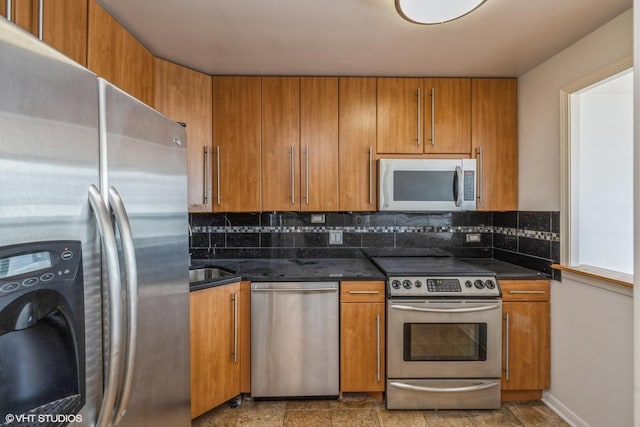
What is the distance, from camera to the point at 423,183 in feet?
7.97

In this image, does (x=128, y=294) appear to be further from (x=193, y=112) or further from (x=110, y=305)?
(x=193, y=112)

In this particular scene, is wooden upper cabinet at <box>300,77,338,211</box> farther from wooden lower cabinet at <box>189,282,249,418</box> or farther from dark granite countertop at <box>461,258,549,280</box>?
dark granite countertop at <box>461,258,549,280</box>

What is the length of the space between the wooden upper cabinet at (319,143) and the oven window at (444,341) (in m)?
1.05

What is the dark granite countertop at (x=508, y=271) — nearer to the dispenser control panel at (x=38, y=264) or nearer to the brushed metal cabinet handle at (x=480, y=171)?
the brushed metal cabinet handle at (x=480, y=171)

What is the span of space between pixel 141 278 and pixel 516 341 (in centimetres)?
231

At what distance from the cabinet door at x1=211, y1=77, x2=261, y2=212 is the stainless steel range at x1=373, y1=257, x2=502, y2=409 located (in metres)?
1.30

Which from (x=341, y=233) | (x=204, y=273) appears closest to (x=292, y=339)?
(x=204, y=273)

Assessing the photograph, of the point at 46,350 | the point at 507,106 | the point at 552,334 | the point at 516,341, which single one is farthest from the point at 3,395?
the point at 507,106

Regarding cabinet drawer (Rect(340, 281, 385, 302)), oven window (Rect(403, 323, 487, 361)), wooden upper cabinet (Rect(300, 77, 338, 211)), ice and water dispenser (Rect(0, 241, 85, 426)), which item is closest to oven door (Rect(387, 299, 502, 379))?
oven window (Rect(403, 323, 487, 361))

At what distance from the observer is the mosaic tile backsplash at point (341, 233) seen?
2.77 m

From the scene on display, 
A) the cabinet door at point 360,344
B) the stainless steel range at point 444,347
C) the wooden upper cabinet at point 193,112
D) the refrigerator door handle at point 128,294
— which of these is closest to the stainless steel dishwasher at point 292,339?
the cabinet door at point 360,344

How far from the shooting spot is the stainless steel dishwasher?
2.17m

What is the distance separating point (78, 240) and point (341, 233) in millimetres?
2225

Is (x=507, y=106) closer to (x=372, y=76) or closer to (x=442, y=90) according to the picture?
(x=442, y=90)
